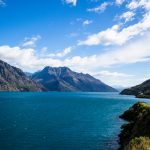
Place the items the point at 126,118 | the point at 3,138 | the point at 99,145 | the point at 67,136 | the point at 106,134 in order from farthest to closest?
the point at 126,118, the point at 106,134, the point at 67,136, the point at 3,138, the point at 99,145

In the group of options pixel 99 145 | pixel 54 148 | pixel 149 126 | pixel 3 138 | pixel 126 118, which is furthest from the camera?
pixel 126 118

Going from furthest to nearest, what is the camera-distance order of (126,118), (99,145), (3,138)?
(126,118)
(3,138)
(99,145)

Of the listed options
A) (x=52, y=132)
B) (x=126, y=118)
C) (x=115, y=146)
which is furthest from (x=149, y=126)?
(x=126, y=118)

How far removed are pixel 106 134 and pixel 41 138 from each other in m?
19.5

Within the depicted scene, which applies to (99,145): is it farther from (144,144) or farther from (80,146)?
(144,144)

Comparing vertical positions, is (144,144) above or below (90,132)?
above

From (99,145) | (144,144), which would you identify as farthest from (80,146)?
(144,144)

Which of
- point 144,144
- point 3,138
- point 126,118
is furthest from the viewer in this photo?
point 126,118

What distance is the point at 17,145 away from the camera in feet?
206

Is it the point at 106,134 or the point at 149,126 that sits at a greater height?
the point at 149,126

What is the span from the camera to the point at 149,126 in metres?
49.7

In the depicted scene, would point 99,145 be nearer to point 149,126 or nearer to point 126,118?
point 149,126

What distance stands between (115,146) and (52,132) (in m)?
23.4

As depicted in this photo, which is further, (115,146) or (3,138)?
(3,138)
